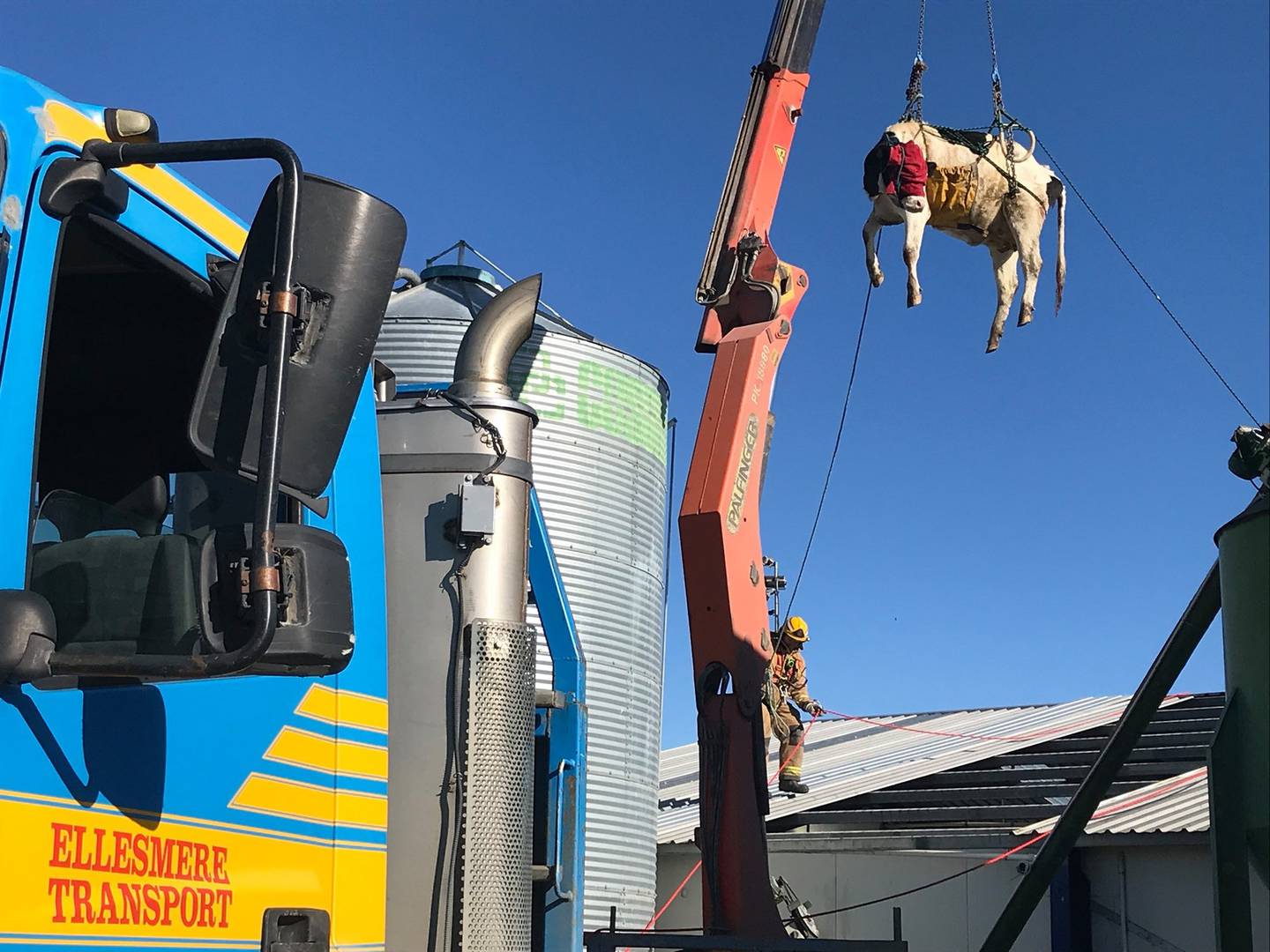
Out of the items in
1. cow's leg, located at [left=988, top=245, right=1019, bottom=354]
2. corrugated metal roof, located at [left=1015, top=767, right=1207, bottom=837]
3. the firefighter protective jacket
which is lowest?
corrugated metal roof, located at [left=1015, top=767, right=1207, bottom=837]

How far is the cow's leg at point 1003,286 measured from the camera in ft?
28.3

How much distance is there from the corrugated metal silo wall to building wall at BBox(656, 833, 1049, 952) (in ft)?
9.14

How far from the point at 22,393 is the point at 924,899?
983 cm

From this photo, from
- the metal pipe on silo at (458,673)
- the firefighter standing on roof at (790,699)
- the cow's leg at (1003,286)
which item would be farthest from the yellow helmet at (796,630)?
the metal pipe on silo at (458,673)

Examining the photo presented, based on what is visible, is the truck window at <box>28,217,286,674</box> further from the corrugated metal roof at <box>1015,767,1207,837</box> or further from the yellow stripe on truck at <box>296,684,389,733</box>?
the corrugated metal roof at <box>1015,767,1207,837</box>

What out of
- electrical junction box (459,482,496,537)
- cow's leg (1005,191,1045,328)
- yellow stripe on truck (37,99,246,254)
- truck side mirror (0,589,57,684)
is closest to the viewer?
truck side mirror (0,589,57,684)

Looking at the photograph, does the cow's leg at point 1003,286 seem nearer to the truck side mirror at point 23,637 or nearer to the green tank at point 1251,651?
the green tank at point 1251,651

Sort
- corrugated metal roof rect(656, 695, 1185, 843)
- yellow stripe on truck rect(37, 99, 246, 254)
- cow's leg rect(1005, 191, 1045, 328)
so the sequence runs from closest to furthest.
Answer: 1. yellow stripe on truck rect(37, 99, 246, 254)
2. cow's leg rect(1005, 191, 1045, 328)
3. corrugated metal roof rect(656, 695, 1185, 843)

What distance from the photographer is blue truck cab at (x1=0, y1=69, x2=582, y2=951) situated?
2393mm

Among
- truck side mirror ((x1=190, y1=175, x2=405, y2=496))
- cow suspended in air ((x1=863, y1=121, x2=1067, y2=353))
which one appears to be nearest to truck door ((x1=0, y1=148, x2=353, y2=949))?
truck side mirror ((x1=190, y1=175, x2=405, y2=496))

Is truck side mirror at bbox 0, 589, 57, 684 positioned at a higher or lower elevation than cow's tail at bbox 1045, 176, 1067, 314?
lower

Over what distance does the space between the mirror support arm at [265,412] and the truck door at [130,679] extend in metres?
0.11

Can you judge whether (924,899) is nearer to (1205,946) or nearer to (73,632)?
(1205,946)

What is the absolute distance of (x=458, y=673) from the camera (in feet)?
12.1
